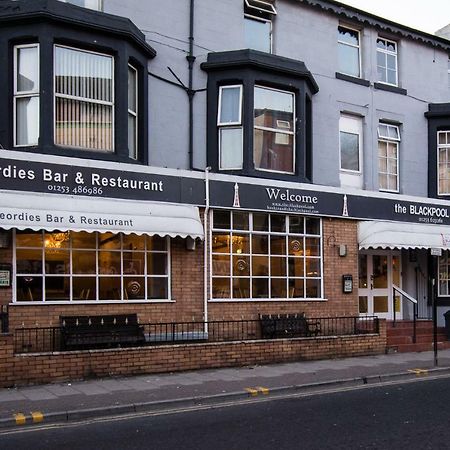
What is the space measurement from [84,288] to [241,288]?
150 inches

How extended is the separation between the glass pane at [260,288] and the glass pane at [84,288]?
396cm

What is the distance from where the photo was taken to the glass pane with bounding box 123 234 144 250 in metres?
13.4

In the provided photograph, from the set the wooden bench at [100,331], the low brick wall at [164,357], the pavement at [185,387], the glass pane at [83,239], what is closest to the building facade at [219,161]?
the glass pane at [83,239]

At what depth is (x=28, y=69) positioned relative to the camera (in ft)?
41.0

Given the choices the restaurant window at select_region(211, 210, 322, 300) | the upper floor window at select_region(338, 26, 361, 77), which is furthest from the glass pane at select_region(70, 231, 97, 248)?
the upper floor window at select_region(338, 26, 361, 77)

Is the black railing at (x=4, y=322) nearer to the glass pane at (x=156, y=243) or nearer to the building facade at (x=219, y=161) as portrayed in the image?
the building facade at (x=219, y=161)

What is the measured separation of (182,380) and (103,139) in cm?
518

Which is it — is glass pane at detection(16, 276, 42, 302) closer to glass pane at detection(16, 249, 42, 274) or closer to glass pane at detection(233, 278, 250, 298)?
glass pane at detection(16, 249, 42, 274)

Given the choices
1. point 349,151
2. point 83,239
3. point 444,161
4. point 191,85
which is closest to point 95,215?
point 83,239

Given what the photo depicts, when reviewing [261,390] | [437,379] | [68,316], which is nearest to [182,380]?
[261,390]

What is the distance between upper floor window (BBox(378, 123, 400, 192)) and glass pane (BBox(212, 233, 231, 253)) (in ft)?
18.6

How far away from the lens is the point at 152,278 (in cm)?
1369

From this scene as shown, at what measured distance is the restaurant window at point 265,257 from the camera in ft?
47.7

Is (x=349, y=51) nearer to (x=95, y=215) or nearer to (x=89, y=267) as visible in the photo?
(x=95, y=215)
